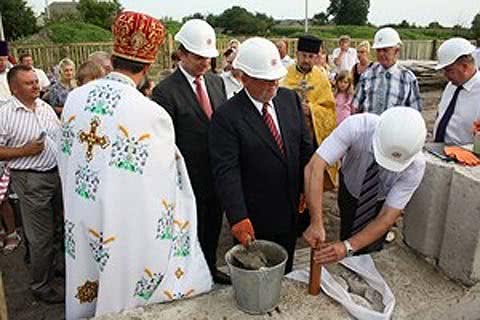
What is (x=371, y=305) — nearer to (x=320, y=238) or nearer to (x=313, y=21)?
(x=320, y=238)

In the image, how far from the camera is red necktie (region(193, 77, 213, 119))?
9.92 feet

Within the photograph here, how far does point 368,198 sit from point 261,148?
69 cm

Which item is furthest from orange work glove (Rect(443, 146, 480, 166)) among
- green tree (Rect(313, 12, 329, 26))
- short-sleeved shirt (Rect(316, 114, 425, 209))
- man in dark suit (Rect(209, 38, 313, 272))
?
green tree (Rect(313, 12, 329, 26))

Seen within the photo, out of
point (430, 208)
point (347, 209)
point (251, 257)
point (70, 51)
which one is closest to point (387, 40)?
point (347, 209)

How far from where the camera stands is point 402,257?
2396mm

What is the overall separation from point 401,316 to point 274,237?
985 millimetres

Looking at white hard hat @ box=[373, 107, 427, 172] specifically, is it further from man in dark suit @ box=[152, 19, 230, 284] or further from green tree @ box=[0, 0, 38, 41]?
green tree @ box=[0, 0, 38, 41]

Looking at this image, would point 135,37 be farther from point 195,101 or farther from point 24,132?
point 24,132

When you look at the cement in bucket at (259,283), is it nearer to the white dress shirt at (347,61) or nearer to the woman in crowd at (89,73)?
the woman in crowd at (89,73)

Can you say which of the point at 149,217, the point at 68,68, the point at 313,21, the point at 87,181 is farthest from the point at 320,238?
the point at 313,21

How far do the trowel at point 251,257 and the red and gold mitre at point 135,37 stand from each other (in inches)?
39.5

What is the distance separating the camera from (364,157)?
2.48 m

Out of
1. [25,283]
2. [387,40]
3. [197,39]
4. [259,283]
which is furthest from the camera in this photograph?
[387,40]

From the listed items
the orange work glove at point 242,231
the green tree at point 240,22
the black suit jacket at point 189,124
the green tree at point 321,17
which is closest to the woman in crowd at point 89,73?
the black suit jacket at point 189,124
